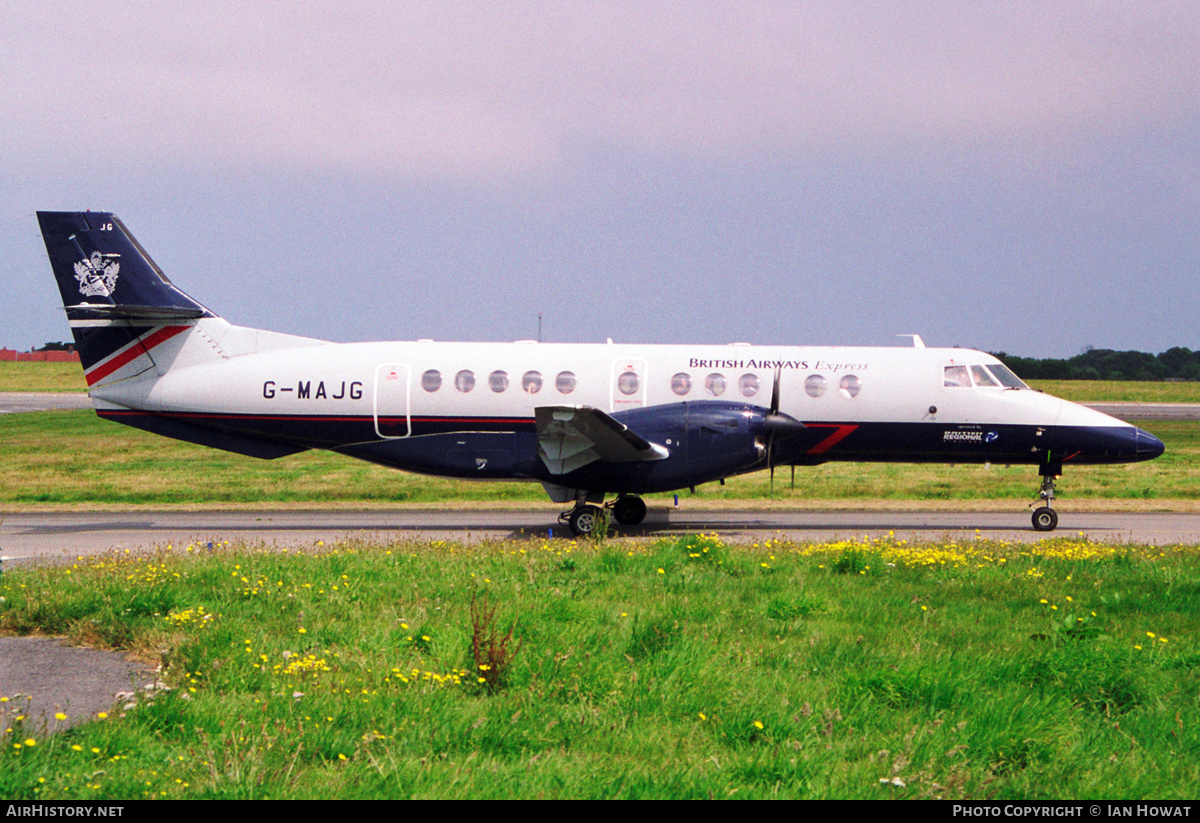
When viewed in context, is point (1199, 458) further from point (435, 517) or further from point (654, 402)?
point (435, 517)

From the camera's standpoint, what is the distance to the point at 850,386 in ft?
62.1

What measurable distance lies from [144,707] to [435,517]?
49.2ft

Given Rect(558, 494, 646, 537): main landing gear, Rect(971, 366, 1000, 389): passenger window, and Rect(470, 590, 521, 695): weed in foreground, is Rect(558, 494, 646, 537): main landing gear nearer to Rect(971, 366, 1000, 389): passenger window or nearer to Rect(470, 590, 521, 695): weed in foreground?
Rect(971, 366, 1000, 389): passenger window

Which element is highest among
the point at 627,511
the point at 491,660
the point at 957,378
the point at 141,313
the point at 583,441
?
the point at 141,313

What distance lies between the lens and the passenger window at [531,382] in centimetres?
1869

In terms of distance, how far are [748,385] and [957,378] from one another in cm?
442

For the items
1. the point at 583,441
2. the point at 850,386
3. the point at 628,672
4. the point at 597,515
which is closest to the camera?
the point at 628,672

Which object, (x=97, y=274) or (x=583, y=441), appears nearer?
(x=583, y=441)

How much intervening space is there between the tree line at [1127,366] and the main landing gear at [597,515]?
99.6 metres

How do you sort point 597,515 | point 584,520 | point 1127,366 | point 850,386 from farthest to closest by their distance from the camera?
point 1127,366, point 850,386, point 597,515, point 584,520

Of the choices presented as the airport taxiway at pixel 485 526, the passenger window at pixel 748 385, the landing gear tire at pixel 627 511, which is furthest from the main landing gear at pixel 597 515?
the passenger window at pixel 748 385

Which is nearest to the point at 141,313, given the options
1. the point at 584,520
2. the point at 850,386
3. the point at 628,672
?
the point at 584,520

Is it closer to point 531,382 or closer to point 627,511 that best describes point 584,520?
point 627,511

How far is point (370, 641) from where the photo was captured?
8.02 meters
